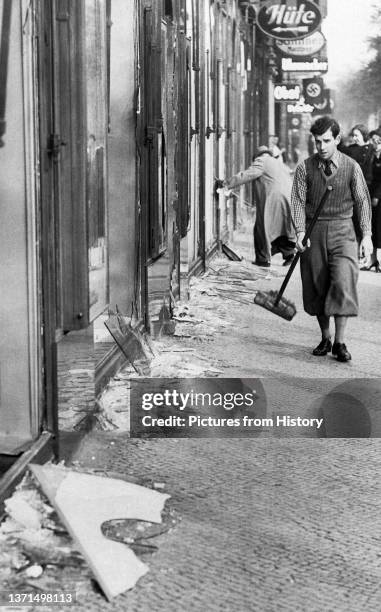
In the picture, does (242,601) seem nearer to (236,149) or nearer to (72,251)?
(72,251)

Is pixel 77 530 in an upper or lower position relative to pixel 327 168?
lower

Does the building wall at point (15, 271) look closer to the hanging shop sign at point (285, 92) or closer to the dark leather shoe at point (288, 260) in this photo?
the dark leather shoe at point (288, 260)

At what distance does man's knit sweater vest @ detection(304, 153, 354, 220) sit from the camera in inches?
344

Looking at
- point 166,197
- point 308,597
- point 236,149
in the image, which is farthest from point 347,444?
point 236,149

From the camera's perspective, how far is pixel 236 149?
20812 mm

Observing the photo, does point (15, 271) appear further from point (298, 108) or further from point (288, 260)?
point (298, 108)

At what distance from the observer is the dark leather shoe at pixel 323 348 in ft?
29.5

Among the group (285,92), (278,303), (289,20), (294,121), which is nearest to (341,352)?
(278,303)

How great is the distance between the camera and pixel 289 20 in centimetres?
1803

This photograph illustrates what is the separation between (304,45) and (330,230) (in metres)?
16.9

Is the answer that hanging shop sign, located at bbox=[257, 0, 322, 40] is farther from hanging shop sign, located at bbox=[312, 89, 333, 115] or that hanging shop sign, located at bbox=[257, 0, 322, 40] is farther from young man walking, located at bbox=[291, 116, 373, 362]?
hanging shop sign, located at bbox=[312, 89, 333, 115]

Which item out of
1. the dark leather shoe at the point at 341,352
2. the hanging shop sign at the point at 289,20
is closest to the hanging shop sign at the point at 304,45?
the hanging shop sign at the point at 289,20

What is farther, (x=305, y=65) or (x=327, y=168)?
(x=305, y=65)

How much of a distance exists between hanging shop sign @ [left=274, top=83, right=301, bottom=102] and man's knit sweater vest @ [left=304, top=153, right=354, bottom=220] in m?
19.6
